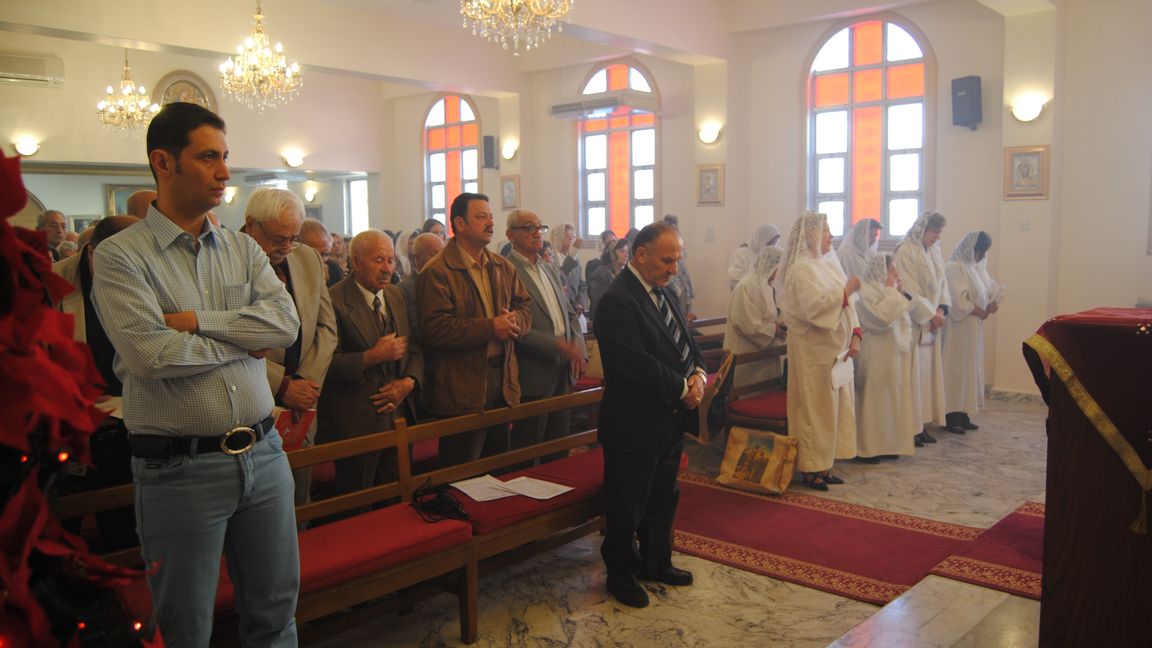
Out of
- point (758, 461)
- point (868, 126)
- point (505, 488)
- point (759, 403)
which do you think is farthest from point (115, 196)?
point (505, 488)

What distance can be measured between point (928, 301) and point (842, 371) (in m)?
1.44

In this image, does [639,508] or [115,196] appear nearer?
[639,508]

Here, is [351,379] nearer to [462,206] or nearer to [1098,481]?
[462,206]

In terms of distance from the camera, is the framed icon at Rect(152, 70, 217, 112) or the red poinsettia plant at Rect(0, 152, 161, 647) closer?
the red poinsettia plant at Rect(0, 152, 161, 647)

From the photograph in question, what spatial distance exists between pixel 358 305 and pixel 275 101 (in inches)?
453

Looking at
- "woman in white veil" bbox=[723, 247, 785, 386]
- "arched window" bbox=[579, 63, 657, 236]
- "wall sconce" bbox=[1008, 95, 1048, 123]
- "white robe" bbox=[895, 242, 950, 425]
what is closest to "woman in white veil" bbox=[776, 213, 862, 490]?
"woman in white veil" bbox=[723, 247, 785, 386]

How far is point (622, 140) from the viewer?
13062mm

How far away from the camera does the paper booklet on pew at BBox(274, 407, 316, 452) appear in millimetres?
3189

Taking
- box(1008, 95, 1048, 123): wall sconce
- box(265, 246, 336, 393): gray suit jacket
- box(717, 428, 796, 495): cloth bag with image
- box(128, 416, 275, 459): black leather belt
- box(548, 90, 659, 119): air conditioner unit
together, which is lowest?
box(717, 428, 796, 495): cloth bag with image

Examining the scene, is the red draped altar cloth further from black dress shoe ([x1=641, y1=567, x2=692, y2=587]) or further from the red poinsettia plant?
the red poinsettia plant

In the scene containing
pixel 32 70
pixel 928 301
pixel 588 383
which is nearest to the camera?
pixel 588 383

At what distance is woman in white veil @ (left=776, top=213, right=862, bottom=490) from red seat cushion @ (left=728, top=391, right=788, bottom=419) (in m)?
0.17

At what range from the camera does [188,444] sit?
212cm

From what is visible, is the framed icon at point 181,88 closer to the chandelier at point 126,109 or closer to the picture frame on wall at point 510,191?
the chandelier at point 126,109
